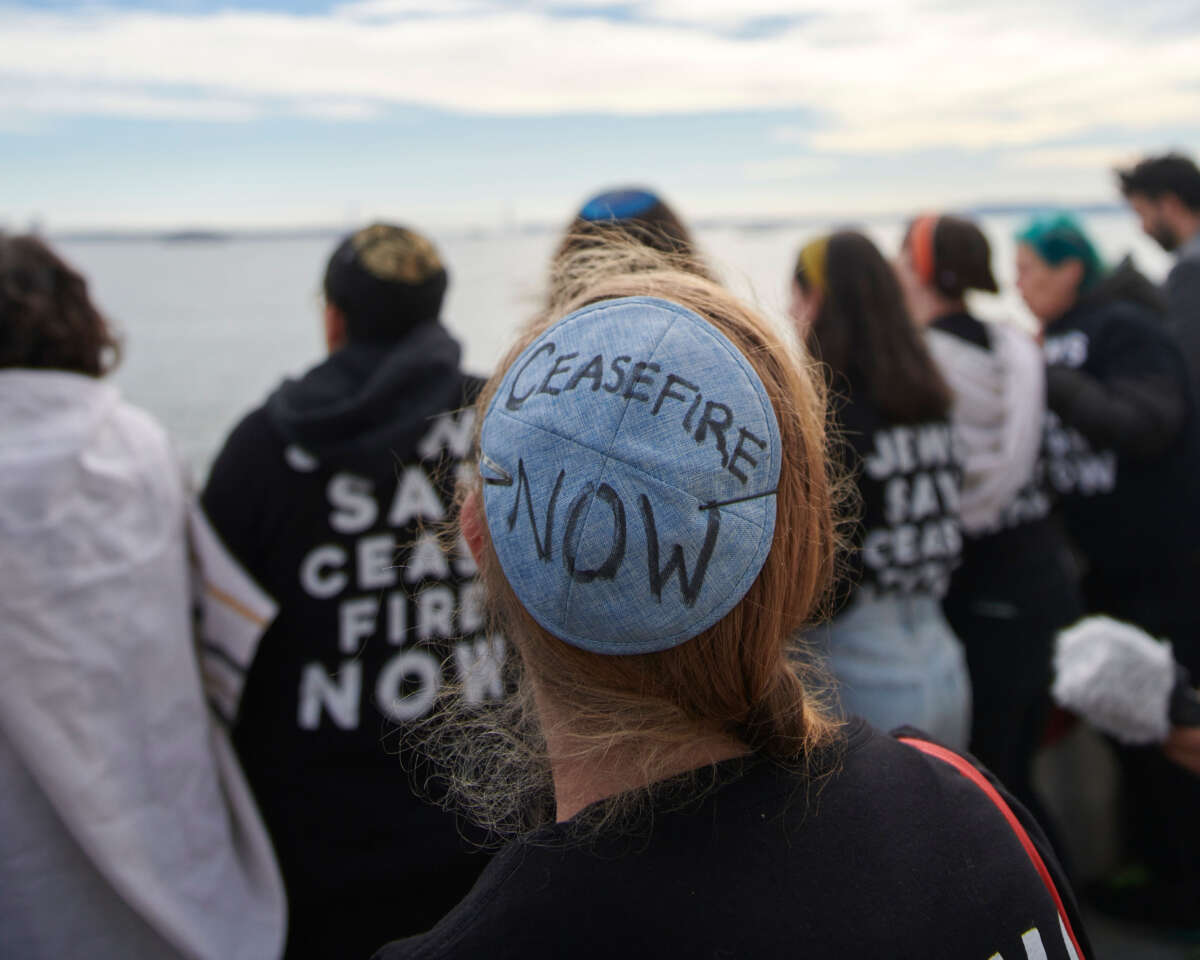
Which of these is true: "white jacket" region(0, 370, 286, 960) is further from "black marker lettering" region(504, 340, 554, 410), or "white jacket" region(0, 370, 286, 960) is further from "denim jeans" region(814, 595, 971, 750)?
"denim jeans" region(814, 595, 971, 750)

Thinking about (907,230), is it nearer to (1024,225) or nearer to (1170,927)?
(1024,225)

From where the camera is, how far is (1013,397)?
2594mm

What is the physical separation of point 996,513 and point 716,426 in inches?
82.3

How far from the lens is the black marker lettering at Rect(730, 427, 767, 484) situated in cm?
80

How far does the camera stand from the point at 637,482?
775 millimetres

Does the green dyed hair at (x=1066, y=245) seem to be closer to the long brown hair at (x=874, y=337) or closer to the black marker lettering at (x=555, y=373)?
the long brown hair at (x=874, y=337)

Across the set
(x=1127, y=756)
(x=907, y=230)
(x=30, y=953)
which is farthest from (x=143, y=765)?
(x=1127, y=756)

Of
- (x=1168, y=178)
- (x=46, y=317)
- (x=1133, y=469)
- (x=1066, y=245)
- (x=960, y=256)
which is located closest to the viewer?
(x=46, y=317)

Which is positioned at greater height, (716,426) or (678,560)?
(716,426)

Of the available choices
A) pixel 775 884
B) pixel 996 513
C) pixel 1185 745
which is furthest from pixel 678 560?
pixel 996 513

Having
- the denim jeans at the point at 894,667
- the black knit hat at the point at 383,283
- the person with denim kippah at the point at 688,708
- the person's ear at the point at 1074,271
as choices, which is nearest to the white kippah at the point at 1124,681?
the denim jeans at the point at 894,667

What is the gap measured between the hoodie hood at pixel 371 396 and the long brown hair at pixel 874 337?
0.93 meters

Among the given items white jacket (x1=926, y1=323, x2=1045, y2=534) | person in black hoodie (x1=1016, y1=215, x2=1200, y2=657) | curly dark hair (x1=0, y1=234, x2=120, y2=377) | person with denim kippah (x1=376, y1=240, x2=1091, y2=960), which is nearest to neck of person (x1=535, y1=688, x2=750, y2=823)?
person with denim kippah (x1=376, y1=240, x2=1091, y2=960)

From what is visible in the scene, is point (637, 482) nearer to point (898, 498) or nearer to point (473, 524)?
point (473, 524)
